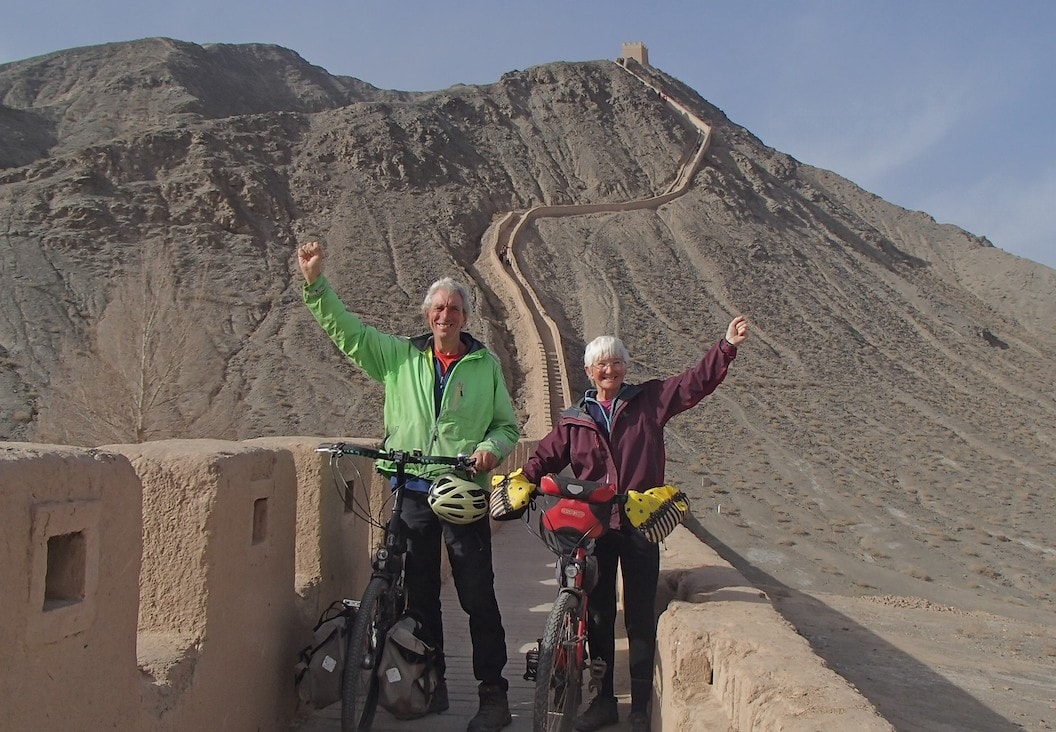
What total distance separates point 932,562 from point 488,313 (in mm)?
18135

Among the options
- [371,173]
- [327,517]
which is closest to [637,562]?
[327,517]

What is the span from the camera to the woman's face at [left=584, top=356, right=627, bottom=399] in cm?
431

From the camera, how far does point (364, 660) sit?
12.5 ft

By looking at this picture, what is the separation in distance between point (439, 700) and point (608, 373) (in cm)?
163

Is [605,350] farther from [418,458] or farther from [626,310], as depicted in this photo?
[626,310]

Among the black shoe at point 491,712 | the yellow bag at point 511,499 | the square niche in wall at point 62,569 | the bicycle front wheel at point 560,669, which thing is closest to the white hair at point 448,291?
the yellow bag at point 511,499

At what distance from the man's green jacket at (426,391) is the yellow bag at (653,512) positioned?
Result: 590 mm

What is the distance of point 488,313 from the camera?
31406 millimetres

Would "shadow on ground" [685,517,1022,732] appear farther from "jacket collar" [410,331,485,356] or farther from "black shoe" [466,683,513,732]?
"jacket collar" [410,331,485,356]

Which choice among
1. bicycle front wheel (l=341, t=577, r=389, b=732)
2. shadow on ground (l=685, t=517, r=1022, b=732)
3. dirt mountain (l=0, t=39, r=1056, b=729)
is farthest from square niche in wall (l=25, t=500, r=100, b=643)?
dirt mountain (l=0, t=39, r=1056, b=729)

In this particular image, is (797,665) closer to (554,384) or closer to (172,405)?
(172,405)

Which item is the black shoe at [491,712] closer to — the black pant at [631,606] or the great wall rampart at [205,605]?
the black pant at [631,606]

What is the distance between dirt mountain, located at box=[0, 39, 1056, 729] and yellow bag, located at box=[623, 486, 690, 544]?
6.86 ft

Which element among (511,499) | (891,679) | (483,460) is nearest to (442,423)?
(483,460)
